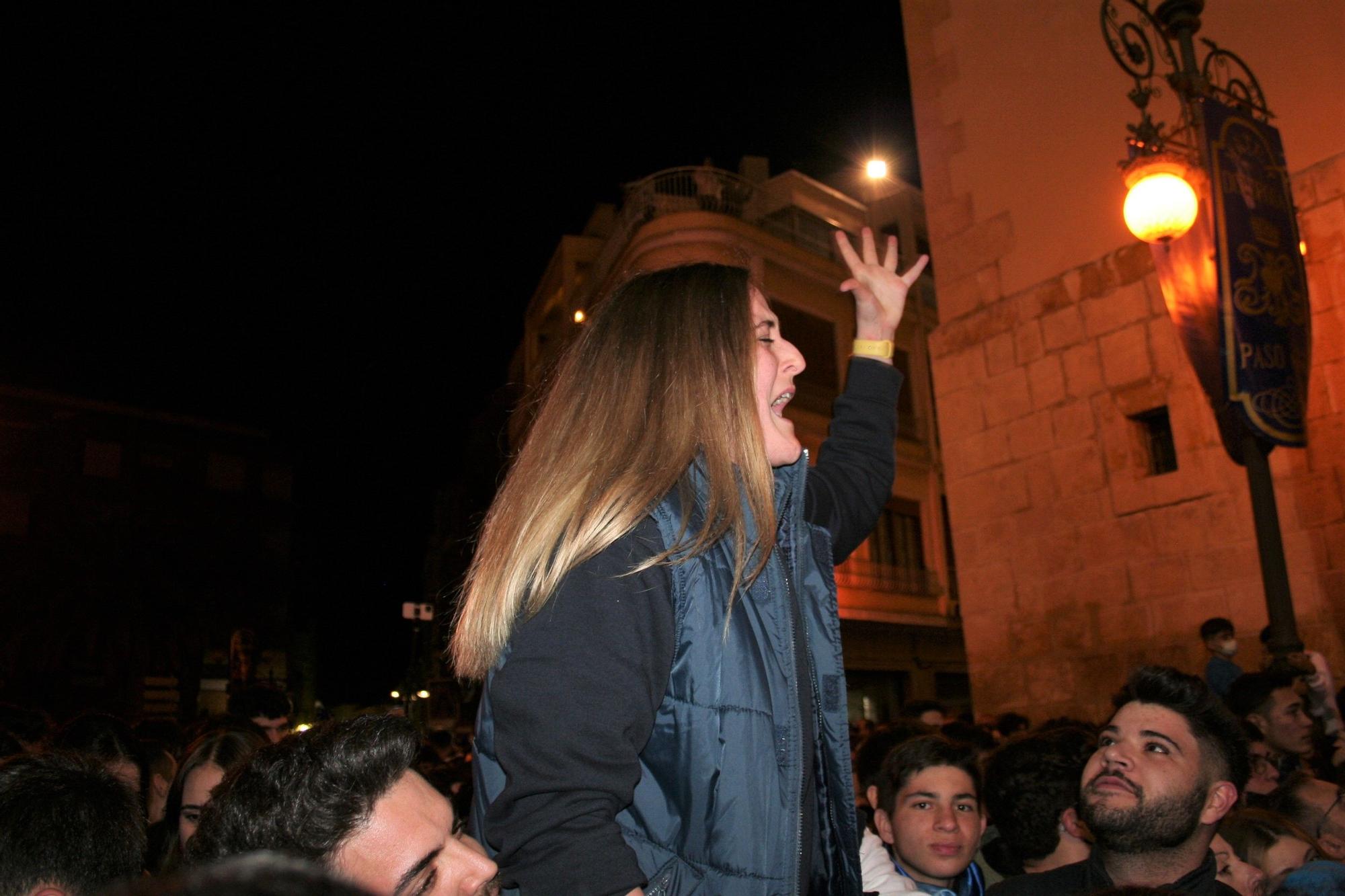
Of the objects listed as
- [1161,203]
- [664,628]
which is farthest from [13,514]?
[664,628]

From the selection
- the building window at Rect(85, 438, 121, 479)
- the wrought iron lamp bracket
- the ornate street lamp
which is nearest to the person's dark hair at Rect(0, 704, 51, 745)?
the ornate street lamp

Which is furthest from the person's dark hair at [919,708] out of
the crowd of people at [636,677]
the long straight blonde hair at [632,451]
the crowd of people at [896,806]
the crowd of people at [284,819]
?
the long straight blonde hair at [632,451]

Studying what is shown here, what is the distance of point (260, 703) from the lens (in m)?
6.25

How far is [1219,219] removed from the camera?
5762 millimetres

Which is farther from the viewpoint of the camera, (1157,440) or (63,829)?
(1157,440)

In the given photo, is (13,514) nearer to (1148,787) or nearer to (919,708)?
(919,708)

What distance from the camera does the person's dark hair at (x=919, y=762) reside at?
3.84 metres

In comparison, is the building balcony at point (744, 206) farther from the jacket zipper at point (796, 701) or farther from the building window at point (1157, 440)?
the jacket zipper at point (796, 701)

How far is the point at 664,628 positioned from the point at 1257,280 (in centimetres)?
563

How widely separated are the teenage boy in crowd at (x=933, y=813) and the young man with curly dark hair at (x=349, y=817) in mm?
2372

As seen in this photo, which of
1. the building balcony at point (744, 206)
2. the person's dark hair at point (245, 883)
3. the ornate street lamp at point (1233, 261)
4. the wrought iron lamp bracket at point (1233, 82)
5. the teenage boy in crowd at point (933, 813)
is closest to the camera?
the person's dark hair at point (245, 883)

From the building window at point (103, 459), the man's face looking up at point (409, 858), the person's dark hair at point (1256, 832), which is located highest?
the building window at point (103, 459)

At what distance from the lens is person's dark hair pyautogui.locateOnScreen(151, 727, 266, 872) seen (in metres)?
3.54

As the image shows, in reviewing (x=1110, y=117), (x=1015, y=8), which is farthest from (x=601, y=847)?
(x=1015, y=8)
